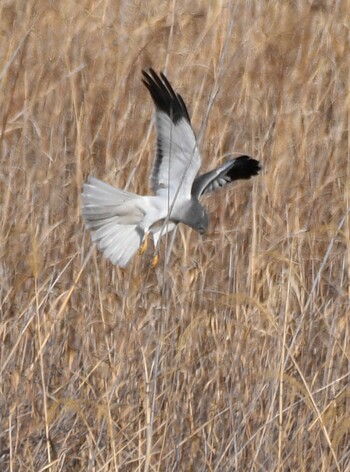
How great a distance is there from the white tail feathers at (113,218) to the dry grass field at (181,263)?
0.15 ft

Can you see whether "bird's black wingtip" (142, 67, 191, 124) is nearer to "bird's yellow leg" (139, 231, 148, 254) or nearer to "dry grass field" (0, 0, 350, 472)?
"dry grass field" (0, 0, 350, 472)

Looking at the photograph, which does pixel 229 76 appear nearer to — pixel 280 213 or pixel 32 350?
pixel 280 213

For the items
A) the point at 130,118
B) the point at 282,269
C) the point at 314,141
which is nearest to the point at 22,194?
the point at 130,118

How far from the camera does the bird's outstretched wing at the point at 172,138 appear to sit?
9.30 feet

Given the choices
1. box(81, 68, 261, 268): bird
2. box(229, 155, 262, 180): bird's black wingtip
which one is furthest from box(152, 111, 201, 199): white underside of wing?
box(229, 155, 262, 180): bird's black wingtip

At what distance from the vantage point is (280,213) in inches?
117

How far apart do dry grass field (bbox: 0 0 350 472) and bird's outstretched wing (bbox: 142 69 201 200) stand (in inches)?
2.4

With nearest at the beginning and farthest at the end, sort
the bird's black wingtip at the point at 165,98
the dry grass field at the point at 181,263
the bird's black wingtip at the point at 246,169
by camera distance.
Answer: the dry grass field at the point at 181,263, the bird's black wingtip at the point at 165,98, the bird's black wingtip at the point at 246,169

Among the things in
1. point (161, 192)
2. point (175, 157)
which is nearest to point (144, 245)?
point (161, 192)

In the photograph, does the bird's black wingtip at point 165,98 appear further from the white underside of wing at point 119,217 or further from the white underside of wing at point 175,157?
the white underside of wing at point 119,217

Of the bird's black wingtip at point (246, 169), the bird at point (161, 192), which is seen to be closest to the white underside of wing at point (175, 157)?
the bird at point (161, 192)

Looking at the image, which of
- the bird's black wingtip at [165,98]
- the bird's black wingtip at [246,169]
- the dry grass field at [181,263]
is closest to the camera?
the dry grass field at [181,263]

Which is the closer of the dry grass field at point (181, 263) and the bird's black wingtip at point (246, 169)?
the dry grass field at point (181, 263)

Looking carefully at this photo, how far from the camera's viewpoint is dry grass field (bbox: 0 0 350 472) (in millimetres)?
2135
